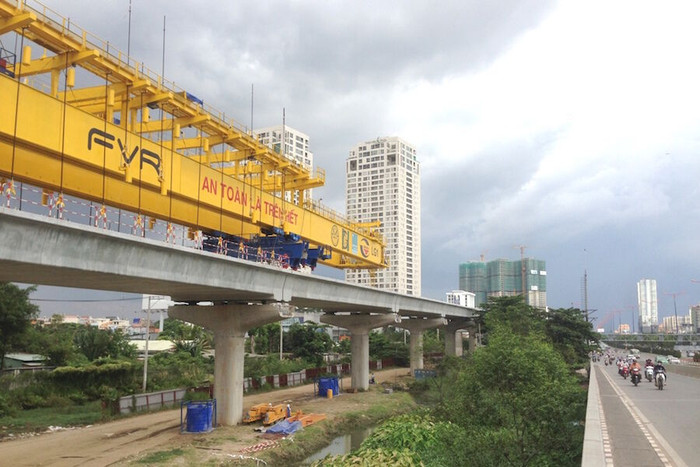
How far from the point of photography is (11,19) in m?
20.2

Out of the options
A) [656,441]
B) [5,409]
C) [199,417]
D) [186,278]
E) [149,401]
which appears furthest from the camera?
[149,401]

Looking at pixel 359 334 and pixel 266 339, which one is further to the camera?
pixel 266 339

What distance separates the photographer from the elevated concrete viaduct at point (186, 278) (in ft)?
53.9

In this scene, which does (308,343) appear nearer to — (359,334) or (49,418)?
(359,334)

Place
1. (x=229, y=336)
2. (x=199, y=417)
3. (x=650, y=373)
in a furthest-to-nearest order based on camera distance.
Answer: (x=650, y=373), (x=229, y=336), (x=199, y=417)

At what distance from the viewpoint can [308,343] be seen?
69438 millimetres

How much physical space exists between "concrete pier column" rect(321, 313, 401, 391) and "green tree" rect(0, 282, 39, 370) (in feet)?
74.3

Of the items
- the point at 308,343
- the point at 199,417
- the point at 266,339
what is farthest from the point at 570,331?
the point at 199,417

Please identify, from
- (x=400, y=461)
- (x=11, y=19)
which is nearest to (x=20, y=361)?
(x=11, y=19)

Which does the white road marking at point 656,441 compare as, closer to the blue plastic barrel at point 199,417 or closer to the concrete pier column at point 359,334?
the blue plastic barrel at point 199,417

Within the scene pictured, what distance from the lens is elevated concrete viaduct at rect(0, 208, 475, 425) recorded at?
1644 centimetres

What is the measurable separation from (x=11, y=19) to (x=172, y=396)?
24.6 metres

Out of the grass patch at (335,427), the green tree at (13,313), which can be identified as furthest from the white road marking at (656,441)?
the green tree at (13,313)

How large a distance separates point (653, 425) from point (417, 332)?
4559cm
